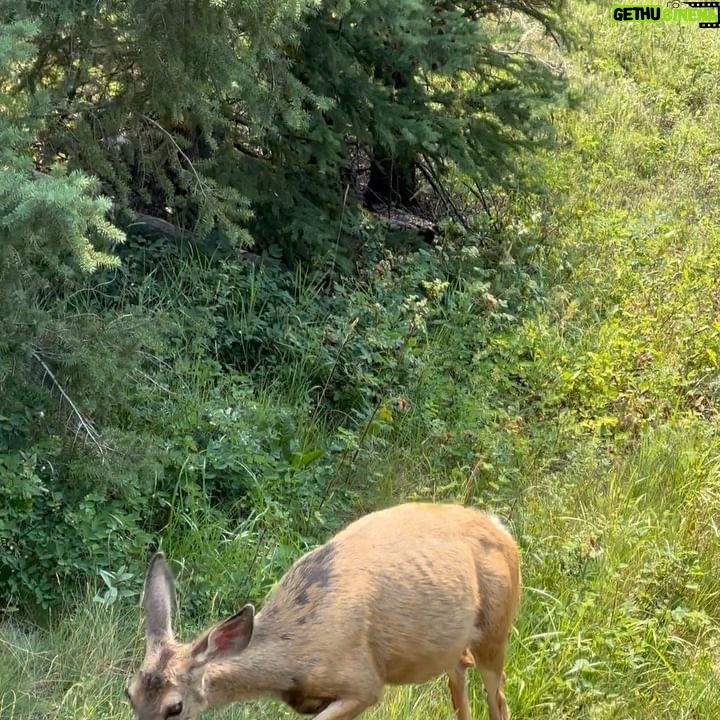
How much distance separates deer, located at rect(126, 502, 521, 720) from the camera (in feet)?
12.7

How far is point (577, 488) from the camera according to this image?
639 cm

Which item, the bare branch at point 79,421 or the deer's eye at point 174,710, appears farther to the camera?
the bare branch at point 79,421

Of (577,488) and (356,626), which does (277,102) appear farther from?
(356,626)

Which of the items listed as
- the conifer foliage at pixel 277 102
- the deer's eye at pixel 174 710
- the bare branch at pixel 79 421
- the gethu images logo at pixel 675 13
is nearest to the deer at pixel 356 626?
the deer's eye at pixel 174 710

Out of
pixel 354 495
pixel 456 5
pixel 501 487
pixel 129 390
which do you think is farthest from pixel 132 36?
pixel 456 5

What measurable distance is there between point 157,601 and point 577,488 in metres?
3.12

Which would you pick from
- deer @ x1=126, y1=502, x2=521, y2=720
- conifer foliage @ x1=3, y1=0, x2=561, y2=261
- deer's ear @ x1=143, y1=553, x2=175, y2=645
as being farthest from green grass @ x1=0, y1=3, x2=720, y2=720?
conifer foliage @ x1=3, y1=0, x2=561, y2=261

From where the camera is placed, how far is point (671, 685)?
5.12 meters

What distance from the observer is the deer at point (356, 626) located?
3.87 meters

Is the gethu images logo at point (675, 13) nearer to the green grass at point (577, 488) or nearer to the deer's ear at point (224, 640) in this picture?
the green grass at point (577, 488)

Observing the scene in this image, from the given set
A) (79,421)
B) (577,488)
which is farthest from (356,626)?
(577,488)

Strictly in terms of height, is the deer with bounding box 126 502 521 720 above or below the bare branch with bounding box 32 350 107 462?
below

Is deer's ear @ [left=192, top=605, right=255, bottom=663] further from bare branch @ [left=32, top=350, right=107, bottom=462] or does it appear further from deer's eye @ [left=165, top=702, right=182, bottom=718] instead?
bare branch @ [left=32, top=350, right=107, bottom=462]

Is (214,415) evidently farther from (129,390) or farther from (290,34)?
(290,34)
